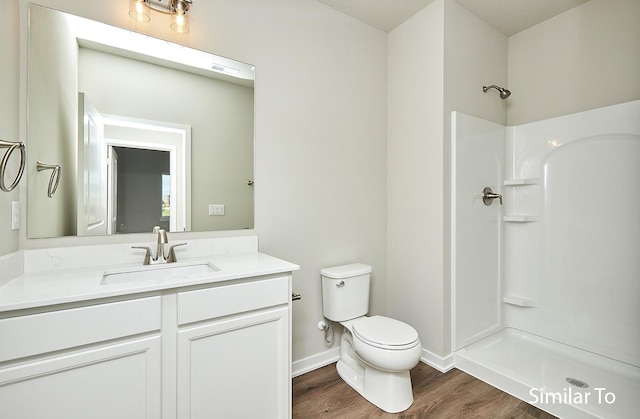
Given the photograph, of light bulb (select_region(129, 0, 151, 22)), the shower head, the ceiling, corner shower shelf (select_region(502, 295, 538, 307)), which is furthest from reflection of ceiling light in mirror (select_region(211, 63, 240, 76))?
corner shower shelf (select_region(502, 295, 538, 307))

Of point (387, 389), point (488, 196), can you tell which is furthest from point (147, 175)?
point (488, 196)

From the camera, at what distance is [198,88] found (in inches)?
71.0

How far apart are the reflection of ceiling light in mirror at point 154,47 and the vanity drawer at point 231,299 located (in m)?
1.27

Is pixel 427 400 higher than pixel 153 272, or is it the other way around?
pixel 153 272

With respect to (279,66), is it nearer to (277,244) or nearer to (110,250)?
(277,244)

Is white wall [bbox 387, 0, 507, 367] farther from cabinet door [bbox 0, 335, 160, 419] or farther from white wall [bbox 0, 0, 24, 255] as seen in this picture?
white wall [bbox 0, 0, 24, 255]

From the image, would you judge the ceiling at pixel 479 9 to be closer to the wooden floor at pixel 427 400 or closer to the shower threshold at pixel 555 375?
the shower threshold at pixel 555 375

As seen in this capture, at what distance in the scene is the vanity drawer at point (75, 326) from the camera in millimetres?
941

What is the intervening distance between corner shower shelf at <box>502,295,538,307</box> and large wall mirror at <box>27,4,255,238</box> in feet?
7.31

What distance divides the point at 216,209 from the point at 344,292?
39.4 inches

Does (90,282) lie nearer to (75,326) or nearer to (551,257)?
(75,326)

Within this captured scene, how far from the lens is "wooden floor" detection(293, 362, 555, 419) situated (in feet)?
5.63

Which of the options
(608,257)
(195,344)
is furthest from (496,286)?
(195,344)

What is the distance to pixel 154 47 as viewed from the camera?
1649 millimetres
